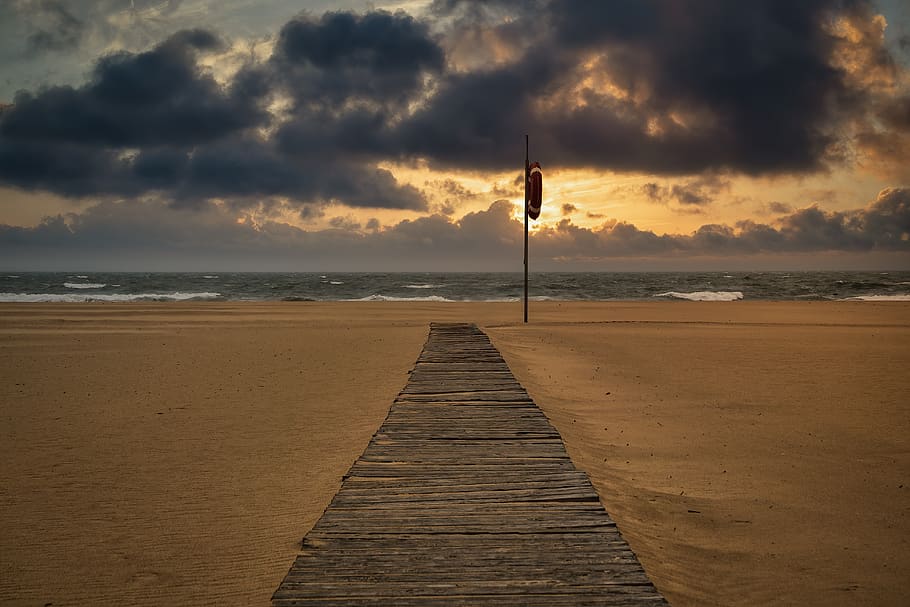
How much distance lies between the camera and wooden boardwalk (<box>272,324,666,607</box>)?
2.88 metres

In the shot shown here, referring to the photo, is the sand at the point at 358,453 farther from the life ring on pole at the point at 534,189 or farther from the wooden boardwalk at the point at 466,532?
the life ring on pole at the point at 534,189

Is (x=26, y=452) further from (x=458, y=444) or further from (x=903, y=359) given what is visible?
(x=903, y=359)

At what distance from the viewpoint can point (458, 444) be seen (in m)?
5.53

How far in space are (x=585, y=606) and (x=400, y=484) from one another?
1.97 meters

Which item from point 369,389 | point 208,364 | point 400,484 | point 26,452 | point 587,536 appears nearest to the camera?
point 587,536

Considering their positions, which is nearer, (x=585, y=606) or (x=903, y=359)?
(x=585, y=606)

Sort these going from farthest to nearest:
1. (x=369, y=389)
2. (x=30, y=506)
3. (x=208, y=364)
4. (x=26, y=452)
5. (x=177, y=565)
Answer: (x=208, y=364) → (x=369, y=389) → (x=26, y=452) → (x=30, y=506) → (x=177, y=565)

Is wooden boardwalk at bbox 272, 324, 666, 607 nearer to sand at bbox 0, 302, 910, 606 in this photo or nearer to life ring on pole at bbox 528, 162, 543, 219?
sand at bbox 0, 302, 910, 606

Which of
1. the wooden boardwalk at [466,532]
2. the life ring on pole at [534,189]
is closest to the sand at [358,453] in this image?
the wooden boardwalk at [466,532]

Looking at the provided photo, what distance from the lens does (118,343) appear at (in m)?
16.6

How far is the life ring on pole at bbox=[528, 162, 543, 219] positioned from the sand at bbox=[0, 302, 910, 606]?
5.73 metres

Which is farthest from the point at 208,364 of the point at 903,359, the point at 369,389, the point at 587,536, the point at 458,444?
the point at 903,359

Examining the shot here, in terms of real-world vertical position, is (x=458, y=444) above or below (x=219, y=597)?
above

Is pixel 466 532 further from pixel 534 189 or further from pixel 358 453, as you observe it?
pixel 534 189
